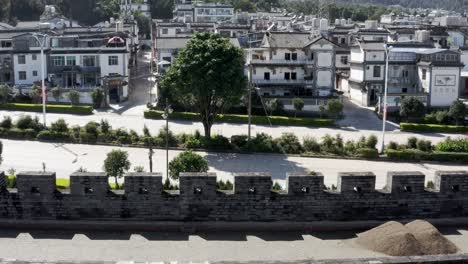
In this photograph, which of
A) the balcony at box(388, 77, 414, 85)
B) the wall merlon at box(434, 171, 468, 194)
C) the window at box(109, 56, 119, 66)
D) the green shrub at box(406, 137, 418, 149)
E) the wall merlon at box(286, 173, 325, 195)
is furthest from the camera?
the balcony at box(388, 77, 414, 85)

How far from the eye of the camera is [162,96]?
181 ft

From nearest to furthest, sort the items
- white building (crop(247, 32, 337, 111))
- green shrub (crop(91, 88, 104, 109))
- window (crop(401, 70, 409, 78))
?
green shrub (crop(91, 88, 104, 109))
white building (crop(247, 32, 337, 111))
window (crop(401, 70, 409, 78))

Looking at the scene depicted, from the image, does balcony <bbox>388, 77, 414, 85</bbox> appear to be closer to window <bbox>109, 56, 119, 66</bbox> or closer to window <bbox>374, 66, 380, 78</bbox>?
window <bbox>374, 66, 380, 78</bbox>

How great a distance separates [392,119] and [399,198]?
42960 mm

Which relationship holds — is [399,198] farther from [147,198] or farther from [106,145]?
[106,145]

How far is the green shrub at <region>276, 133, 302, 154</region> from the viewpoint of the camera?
43.0 meters

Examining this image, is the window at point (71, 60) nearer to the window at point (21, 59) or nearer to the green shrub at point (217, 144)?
the window at point (21, 59)

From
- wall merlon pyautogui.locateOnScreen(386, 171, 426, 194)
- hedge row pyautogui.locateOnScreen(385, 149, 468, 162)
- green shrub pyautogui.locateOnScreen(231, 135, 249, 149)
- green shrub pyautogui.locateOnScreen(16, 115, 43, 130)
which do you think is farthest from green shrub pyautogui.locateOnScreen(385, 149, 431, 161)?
wall merlon pyautogui.locateOnScreen(386, 171, 426, 194)

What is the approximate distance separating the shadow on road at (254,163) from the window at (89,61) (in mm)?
27624

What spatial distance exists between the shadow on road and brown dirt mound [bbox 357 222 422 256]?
19586 millimetres

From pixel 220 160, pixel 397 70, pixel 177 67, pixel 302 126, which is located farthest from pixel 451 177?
pixel 397 70

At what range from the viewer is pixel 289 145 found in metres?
43.2

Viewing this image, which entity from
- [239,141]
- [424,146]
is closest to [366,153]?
[424,146]

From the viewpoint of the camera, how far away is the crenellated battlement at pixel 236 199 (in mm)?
16594
